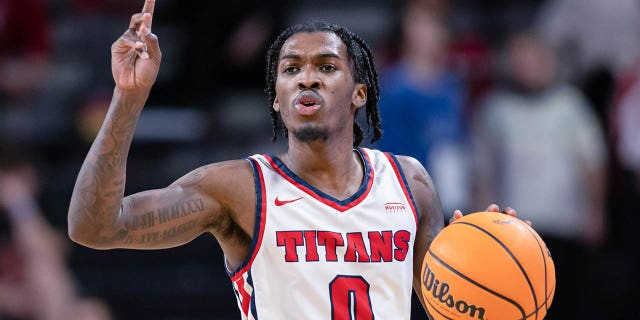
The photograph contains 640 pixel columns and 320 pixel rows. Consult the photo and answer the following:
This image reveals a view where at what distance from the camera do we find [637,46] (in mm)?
8891

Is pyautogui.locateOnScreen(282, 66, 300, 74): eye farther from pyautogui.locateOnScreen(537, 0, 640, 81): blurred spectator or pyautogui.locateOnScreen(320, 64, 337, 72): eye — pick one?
pyautogui.locateOnScreen(537, 0, 640, 81): blurred spectator

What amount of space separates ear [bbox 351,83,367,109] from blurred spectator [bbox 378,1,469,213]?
99.2 inches

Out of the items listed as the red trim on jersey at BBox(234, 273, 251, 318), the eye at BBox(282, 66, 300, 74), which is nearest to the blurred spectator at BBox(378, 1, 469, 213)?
the eye at BBox(282, 66, 300, 74)

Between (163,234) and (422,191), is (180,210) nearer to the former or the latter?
(163,234)

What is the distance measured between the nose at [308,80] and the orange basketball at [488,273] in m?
0.82

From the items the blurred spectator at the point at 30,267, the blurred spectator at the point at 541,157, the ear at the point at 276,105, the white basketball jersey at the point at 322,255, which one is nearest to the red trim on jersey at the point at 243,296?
the white basketball jersey at the point at 322,255

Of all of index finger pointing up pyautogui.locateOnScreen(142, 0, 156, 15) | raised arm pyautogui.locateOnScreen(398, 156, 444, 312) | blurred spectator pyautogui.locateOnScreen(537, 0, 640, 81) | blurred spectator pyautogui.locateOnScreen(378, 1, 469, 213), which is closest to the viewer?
index finger pointing up pyautogui.locateOnScreen(142, 0, 156, 15)

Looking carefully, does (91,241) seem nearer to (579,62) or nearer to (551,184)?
(551,184)

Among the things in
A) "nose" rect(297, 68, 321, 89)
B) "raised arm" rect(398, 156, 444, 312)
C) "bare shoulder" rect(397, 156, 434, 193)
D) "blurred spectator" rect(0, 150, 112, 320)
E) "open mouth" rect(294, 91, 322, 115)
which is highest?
"nose" rect(297, 68, 321, 89)

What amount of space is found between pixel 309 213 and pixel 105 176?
94 centimetres

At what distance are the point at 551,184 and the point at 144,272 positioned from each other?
11.6ft

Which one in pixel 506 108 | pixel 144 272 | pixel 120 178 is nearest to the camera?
pixel 120 178

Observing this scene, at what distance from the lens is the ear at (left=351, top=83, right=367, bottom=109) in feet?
14.8

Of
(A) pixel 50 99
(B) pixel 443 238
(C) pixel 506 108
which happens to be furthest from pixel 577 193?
(A) pixel 50 99
